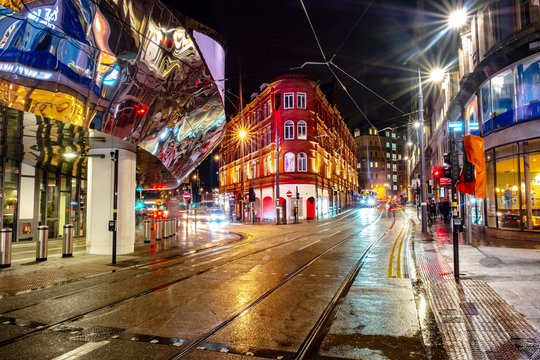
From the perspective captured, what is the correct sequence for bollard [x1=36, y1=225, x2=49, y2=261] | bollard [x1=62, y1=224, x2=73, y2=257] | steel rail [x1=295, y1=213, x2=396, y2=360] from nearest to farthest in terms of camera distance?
1. steel rail [x1=295, y1=213, x2=396, y2=360]
2. bollard [x1=36, y1=225, x2=49, y2=261]
3. bollard [x1=62, y1=224, x2=73, y2=257]

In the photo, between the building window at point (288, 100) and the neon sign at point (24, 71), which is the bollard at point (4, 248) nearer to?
the neon sign at point (24, 71)

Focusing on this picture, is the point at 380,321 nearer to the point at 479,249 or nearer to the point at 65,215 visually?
the point at 479,249

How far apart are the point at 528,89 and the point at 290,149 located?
28611 millimetres

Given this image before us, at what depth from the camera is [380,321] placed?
19.6 feet

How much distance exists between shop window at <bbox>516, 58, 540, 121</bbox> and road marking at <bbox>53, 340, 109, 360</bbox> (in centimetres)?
1934

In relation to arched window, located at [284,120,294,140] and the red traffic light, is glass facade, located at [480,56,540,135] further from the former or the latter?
arched window, located at [284,120,294,140]

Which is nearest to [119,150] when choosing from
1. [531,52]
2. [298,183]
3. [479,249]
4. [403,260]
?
[403,260]

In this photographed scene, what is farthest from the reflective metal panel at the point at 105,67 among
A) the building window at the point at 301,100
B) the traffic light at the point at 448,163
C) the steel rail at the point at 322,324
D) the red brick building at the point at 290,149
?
the building window at the point at 301,100

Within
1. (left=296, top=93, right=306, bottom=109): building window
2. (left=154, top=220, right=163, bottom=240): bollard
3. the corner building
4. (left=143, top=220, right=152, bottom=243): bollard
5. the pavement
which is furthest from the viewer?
(left=296, top=93, right=306, bottom=109): building window

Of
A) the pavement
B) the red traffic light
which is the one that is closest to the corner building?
the pavement

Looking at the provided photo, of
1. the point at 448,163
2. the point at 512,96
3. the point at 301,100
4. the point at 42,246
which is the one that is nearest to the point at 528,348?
the point at 448,163

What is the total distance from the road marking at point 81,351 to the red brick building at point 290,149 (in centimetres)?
3193

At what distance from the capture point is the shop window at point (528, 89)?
16.7m

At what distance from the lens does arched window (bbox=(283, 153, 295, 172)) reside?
44062 mm
